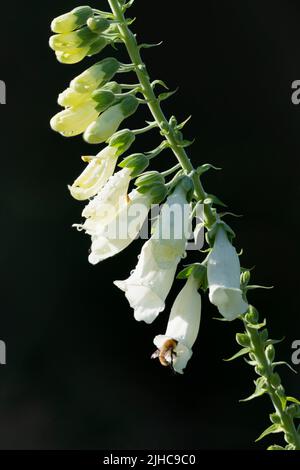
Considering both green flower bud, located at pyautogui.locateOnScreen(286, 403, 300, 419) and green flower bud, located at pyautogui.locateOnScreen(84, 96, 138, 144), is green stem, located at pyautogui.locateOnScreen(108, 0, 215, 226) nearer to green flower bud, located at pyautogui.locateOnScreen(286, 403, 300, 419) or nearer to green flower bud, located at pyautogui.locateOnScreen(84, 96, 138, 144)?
green flower bud, located at pyautogui.locateOnScreen(84, 96, 138, 144)

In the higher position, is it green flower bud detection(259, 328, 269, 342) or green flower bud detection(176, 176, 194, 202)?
green flower bud detection(176, 176, 194, 202)

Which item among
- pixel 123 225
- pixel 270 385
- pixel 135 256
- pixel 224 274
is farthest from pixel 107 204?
pixel 135 256

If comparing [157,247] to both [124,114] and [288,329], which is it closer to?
[124,114]

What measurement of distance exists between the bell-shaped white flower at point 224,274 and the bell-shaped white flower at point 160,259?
32mm

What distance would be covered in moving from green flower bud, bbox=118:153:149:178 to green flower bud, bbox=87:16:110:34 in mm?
130

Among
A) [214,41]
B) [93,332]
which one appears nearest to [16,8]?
[214,41]

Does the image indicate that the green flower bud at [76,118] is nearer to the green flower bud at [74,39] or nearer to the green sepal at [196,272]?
the green flower bud at [74,39]

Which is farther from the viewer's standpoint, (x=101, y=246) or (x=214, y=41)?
(x=214, y=41)

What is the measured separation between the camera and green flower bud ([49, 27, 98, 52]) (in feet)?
2.83

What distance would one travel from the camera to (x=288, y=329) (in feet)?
6.89

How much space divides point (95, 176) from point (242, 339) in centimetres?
24

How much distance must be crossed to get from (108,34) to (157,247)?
0.22m

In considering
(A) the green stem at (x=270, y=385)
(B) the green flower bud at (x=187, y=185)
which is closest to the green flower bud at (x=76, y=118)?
(B) the green flower bud at (x=187, y=185)

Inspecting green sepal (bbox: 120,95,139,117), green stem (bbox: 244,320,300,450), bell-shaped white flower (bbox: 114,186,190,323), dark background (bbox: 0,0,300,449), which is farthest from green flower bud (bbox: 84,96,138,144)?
dark background (bbox: 0,0,300,449)
